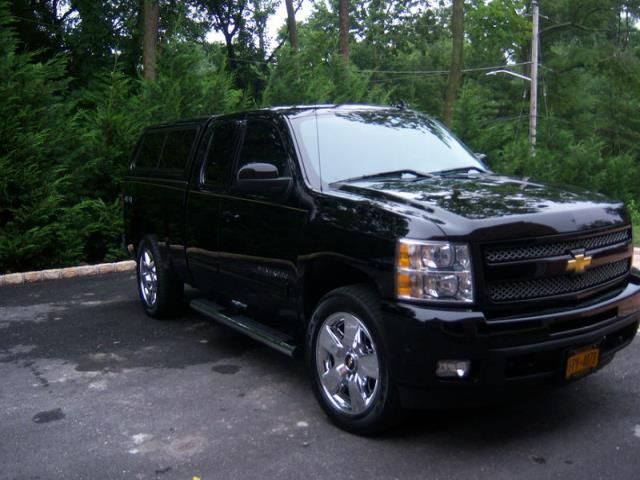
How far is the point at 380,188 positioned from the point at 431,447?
161cm

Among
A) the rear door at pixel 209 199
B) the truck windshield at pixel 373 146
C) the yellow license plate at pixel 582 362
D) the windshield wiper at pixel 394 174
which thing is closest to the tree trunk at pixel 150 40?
the rear door at pixel 209 199

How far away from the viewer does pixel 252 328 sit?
5.00 metres

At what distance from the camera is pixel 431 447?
151 inches

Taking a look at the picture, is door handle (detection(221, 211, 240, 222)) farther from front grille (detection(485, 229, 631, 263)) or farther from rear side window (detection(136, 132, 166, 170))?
front grille (detection(485, 229, 631, 263))

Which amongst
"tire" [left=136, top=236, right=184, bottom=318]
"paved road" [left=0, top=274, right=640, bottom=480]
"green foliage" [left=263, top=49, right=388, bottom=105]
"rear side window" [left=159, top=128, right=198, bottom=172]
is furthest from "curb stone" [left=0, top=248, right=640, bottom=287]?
"green foliage" [left=263, top=49, right=388, bottom=105]

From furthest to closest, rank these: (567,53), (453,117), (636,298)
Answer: (567,53) < (453,117) < (636,298)

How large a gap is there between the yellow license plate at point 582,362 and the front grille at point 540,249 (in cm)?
57

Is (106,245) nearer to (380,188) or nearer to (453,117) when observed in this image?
(380,188)

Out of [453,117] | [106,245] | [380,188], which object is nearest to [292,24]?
[453,117]

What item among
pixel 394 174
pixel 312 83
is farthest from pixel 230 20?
pixel 394 174

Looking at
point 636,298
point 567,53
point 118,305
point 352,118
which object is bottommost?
point 118,305

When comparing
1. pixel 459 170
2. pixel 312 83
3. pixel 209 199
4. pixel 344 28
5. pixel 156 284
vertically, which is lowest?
pixel 156 284

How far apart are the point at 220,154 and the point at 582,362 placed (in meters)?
3.37

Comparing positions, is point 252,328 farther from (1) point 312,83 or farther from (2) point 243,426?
(1) point 312,83
